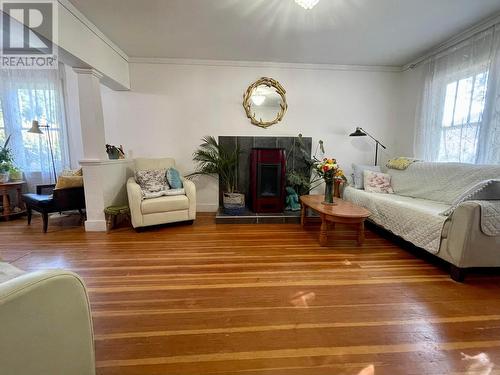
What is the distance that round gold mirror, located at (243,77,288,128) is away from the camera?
3.80 m

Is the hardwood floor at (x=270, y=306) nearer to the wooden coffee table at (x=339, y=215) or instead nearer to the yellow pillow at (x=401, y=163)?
the wooden coffee table at (x=339, y=215)

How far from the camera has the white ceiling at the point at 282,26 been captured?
2.27 metres

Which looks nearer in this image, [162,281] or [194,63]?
[162,281]

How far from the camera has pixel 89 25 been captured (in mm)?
2586

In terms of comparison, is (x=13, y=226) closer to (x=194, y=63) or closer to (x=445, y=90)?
(x=194, y=63)

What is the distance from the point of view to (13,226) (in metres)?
3.17

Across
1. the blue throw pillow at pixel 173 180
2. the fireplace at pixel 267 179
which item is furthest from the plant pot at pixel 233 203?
the blue throw pillow at pixel 173 180

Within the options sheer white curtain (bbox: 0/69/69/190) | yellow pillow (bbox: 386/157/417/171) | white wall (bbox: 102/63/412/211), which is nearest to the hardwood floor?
yellow pillow (bbox: 386/157/417/171)

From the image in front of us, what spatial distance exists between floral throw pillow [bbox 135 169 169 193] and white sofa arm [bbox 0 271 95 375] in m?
2.59

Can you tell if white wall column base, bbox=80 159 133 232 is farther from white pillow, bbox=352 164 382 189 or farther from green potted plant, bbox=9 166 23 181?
white pillow, bbox=352 164 382 189

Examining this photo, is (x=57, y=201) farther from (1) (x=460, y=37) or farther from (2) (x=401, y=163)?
(1) (x=460, y=37)

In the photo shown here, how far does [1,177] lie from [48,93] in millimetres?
1492

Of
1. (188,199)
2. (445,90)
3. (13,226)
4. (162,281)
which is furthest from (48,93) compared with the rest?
(445,90)

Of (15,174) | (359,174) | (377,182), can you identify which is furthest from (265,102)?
(15,174)
